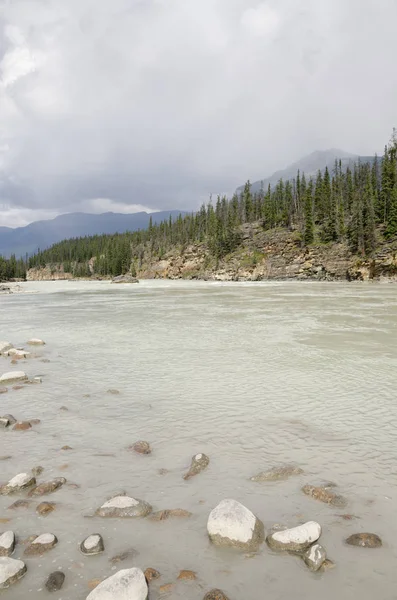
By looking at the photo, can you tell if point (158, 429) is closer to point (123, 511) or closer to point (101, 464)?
point (101, 464)

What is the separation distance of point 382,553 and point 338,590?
726 mm

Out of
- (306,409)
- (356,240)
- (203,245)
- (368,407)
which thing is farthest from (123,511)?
(203,245)

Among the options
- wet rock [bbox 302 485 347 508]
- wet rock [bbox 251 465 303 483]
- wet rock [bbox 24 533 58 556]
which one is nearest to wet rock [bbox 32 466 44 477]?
wet rock [bbox 24 533 58 556]

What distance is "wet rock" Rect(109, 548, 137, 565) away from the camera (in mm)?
3496

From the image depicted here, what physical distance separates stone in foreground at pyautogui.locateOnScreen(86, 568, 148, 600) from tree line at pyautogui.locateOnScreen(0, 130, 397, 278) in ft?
297

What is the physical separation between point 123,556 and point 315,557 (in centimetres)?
182

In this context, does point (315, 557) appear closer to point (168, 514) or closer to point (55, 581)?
point (168, 514)

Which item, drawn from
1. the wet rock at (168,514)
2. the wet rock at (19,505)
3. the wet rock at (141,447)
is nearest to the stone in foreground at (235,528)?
the wet rock at (168,514)

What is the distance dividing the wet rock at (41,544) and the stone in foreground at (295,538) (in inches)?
85.3

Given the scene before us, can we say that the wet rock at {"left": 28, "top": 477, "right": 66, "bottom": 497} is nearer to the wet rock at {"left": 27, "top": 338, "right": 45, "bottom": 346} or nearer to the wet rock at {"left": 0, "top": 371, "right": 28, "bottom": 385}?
the wet rock at {"left": 0, "top": 371, "right": 28, "bottom": 385}

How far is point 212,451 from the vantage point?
585cm

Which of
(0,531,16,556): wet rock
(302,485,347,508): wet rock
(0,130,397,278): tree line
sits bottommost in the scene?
(302,485,347,508): wet rock

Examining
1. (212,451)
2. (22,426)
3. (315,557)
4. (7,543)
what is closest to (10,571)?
(7,543)

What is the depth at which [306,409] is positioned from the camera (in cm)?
749
